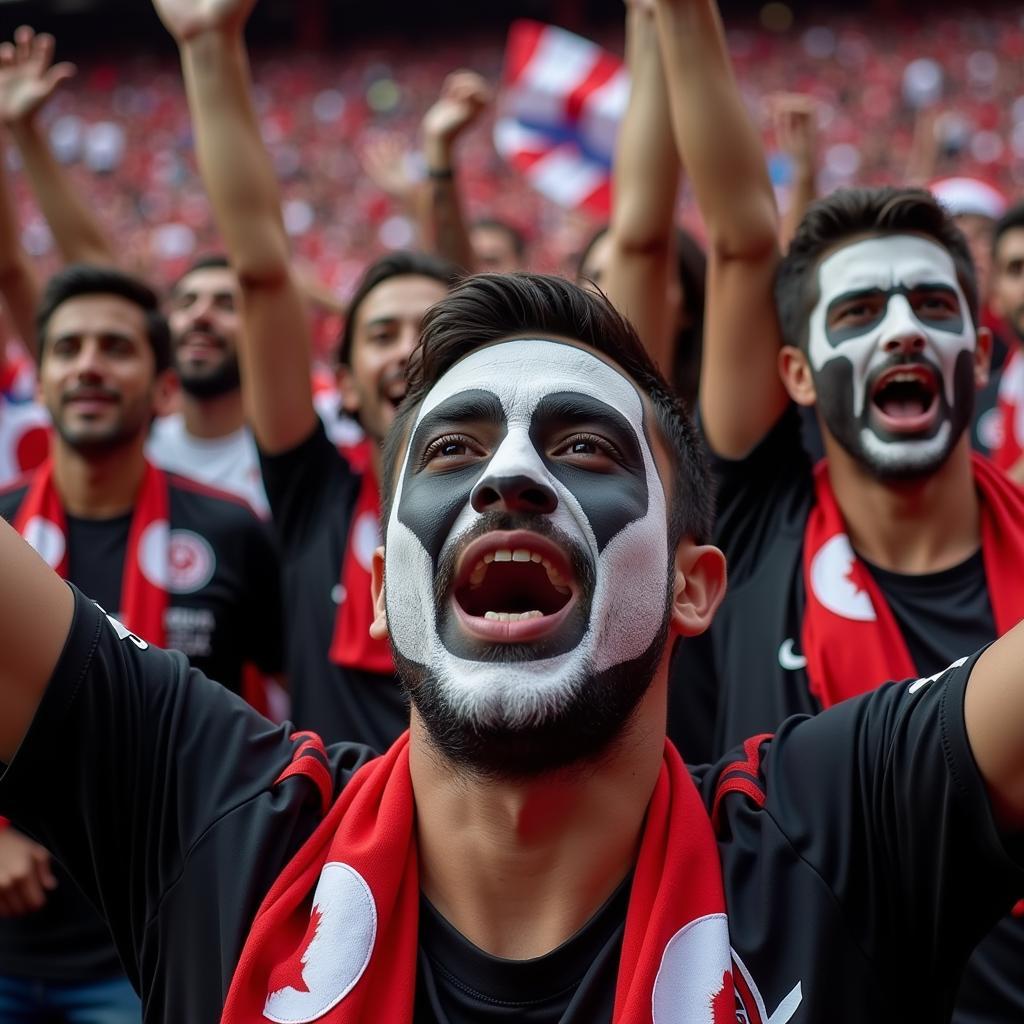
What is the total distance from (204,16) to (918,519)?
7.23 feet

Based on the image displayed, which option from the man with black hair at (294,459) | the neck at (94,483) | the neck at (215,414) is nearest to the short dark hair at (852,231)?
the man with black hair at (294,459)

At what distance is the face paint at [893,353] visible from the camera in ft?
8.96

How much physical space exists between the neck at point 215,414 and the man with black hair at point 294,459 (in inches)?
61.5

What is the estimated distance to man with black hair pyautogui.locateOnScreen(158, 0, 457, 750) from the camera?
3.14 meters

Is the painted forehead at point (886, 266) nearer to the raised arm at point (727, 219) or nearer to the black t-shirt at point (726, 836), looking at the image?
the raised arm at point (727, 219)

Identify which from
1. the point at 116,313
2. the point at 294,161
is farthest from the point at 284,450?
the point at 294,161

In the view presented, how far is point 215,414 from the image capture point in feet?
16.0

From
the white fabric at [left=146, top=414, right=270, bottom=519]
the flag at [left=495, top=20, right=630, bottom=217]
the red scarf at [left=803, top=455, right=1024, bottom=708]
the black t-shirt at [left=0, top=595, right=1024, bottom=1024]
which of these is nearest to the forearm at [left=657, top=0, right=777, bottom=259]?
the red scarf at [left=803, top=455, right=1024, bottom=708]

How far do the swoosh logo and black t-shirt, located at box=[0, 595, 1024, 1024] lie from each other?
2.46 ft

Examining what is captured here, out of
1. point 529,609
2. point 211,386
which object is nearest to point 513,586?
point 529,609

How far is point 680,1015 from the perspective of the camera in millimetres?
1556

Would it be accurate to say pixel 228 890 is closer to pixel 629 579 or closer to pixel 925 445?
pixel 629 579

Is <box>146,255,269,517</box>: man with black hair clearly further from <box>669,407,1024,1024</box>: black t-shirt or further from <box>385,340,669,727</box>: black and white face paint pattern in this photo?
<box>385,340,669,727</box>: black and white face paint pattern

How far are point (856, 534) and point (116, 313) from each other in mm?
2393
